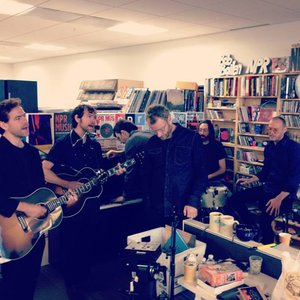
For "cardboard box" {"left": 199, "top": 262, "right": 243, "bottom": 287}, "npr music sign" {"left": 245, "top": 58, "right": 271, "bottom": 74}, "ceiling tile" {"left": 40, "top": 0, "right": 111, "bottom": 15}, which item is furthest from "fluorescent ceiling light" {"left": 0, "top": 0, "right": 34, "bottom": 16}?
"cardboard box" {"left": 199, "top": 262, "right": 243, "bottom": 287}

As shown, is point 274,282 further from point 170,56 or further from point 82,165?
point 170,56

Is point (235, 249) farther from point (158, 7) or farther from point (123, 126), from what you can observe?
point (158, 7)

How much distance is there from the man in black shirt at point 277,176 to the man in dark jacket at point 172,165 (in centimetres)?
132

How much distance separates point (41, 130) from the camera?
351cm

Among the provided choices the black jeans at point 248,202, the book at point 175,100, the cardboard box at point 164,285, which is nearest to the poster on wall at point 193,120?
the book at point 175,100

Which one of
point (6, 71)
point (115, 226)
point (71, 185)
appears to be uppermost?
point (6, 71)

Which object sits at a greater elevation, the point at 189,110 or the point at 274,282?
the point at 189,110

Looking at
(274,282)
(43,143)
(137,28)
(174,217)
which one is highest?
(137,28)

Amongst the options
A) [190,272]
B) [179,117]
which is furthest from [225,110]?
[190,272]

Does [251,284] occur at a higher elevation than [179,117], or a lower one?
lower

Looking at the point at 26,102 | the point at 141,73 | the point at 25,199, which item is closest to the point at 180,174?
the point at 25,199

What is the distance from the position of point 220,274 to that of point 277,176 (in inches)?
91.0

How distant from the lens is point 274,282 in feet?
6.36

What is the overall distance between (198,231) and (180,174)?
566 millimetres
